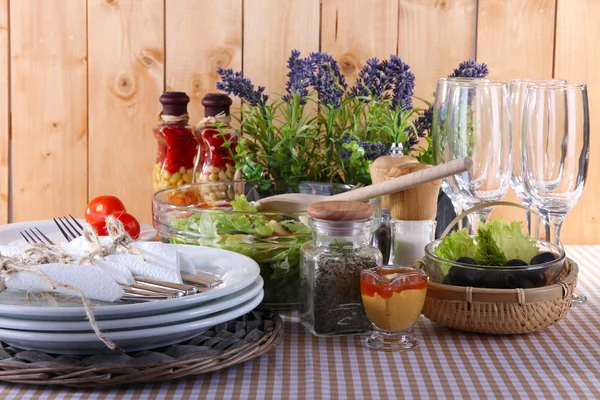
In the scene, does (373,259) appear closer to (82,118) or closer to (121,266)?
(121,266)

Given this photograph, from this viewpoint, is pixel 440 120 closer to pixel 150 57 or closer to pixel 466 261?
pixel 466 261

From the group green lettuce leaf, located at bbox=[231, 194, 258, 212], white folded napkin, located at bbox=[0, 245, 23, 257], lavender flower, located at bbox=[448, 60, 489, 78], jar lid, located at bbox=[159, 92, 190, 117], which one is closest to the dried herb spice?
green lettuce leaf, located at bbox=[231, 194, 258, 212]

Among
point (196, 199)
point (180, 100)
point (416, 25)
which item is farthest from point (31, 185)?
point (416, 25)

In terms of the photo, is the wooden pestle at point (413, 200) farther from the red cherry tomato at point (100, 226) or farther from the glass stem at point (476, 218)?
the red cherry tomato at point (100, 226)

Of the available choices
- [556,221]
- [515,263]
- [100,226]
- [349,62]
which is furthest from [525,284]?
[349,62]

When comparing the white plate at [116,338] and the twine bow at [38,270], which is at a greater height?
the twine bow at [38,270]

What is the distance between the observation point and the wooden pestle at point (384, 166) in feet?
3.87

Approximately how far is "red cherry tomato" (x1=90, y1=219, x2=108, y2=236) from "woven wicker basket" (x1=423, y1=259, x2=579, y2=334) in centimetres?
63

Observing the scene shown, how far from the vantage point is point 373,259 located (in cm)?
98

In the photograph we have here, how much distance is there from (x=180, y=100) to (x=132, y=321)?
0.78 meters

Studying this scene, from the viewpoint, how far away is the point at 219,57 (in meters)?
1.82

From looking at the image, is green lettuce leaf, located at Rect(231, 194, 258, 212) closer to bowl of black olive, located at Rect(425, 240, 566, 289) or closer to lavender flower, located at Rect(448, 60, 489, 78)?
bowl of black olive, located at Rect(425, 240, 566, 289)

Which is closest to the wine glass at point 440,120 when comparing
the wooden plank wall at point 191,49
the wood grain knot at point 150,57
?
the wooden plank wall at point 191,49

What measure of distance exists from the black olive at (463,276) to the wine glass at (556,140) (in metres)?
0.17
